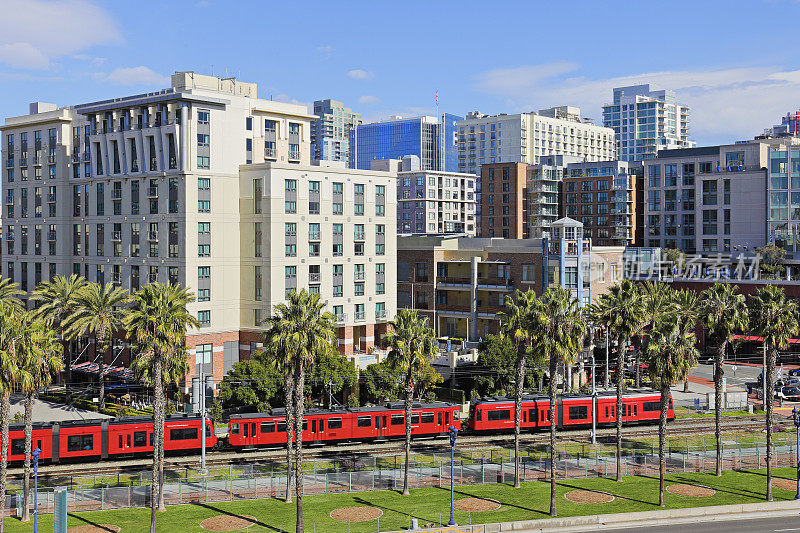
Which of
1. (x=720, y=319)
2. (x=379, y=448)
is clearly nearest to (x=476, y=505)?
(x=379, y=448)

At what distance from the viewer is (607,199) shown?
7190 inches

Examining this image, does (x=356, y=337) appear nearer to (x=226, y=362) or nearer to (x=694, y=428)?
(x=226, y=362)

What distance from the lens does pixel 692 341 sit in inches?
2373

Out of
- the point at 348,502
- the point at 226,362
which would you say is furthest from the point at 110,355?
the point at 348,502

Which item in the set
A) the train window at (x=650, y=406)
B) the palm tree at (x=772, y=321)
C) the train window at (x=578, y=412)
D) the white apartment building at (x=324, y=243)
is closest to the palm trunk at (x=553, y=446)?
the palm tree at (x=772, y=321)

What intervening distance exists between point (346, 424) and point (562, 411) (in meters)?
19.7

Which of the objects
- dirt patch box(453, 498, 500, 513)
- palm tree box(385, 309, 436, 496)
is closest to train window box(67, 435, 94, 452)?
palm tree box(385, 309, 436, 496)

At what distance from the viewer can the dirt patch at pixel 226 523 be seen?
51.9m

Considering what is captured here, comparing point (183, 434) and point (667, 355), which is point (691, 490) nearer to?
point (667, 355)

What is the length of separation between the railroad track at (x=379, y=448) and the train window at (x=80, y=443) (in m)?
1.33

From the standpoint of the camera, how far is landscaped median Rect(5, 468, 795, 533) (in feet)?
172

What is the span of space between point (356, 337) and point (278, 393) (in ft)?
71.4

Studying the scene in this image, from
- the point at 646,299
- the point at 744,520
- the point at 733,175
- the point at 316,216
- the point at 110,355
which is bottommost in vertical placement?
the point at 744,520

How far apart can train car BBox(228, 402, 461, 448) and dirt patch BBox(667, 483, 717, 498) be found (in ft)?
62.1
